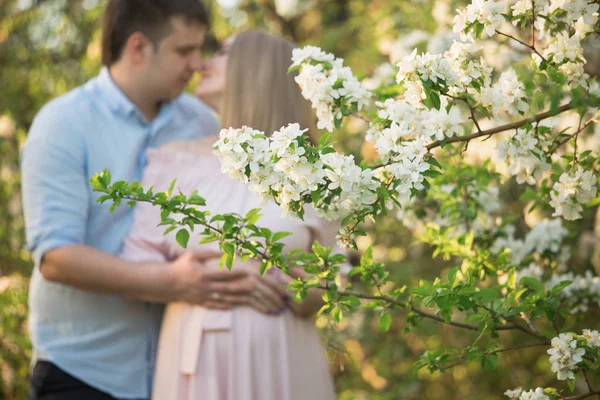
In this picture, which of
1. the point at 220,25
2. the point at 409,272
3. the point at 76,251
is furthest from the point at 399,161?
the point at 220,25

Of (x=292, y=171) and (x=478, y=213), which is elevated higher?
(x=478, y=213)

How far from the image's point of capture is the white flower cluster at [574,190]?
1.83 m

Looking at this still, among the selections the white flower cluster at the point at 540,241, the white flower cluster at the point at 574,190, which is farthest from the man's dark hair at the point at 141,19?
the white flower cluster at the point at 574,190

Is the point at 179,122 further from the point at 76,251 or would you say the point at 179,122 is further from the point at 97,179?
the point at 97,179

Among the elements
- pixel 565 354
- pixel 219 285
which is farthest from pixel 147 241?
pixel 565 354

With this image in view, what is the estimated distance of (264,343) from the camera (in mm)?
2557

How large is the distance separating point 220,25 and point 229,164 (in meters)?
3.68

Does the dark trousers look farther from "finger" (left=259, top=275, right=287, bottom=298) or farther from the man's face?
the man's face

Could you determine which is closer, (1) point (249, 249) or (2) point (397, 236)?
(1) point (249, 249)

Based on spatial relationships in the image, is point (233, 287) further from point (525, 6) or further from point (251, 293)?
point (525, 6)

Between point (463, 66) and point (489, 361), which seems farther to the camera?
point (489, 361)

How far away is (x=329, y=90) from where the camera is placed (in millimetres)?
1892

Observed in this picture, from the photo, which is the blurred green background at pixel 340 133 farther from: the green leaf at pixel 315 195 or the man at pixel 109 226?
the green leaf at pixel 315 195

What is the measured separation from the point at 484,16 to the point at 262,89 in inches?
42.3
